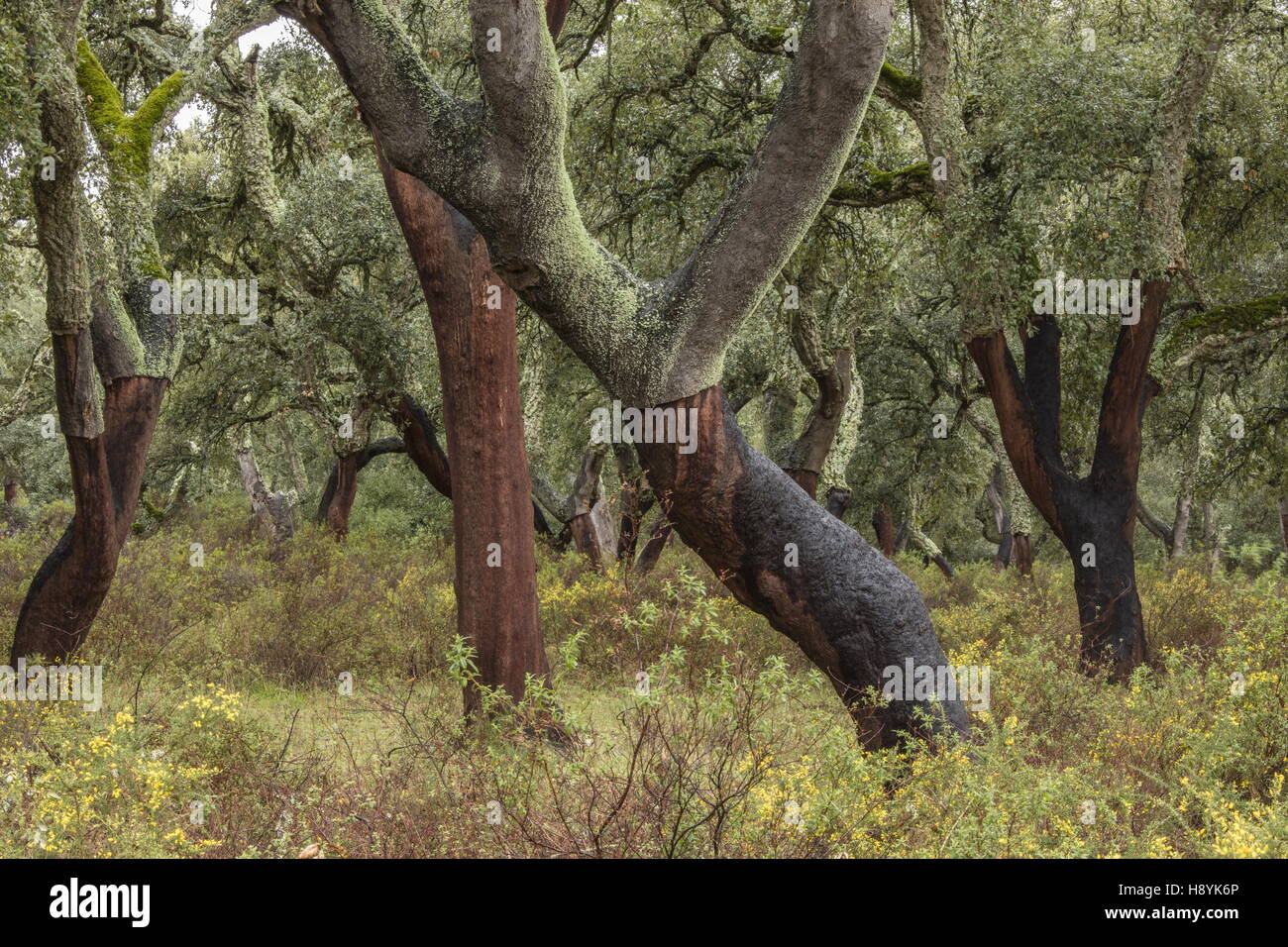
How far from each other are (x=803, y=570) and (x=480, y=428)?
282 centimetres

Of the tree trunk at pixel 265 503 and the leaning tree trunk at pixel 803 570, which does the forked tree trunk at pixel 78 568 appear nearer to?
the leaning tree trunk at pixel 803 570

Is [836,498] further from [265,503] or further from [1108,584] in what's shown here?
[265,503]

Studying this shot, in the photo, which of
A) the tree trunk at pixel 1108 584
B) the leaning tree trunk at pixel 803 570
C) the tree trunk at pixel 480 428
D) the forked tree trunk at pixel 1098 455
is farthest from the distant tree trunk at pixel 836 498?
the leaning tree trunk at pixel 803 570

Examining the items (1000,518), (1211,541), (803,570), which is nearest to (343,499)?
(803,570)

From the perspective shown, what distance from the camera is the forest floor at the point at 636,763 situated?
4492 millimetres

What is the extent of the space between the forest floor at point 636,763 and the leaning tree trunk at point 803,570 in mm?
417

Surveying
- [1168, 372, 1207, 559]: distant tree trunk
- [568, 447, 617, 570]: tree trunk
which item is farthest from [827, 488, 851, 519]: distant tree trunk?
[1168, 372, 1207, 559]: distant tree trunk

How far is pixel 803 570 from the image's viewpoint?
6.33 meters

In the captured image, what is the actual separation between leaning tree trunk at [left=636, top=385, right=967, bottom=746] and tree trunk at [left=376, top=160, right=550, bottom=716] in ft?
6.54

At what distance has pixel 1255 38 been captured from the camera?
37.8 ft

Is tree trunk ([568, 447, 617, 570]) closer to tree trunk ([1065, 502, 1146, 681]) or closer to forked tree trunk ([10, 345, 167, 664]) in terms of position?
tree trunk ([1065, 502, 1146, 681])

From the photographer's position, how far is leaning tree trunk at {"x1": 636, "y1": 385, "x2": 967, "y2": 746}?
20.2 ft

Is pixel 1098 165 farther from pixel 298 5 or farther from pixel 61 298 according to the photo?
pixel 61 298

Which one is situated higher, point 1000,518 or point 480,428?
point 1000,518
